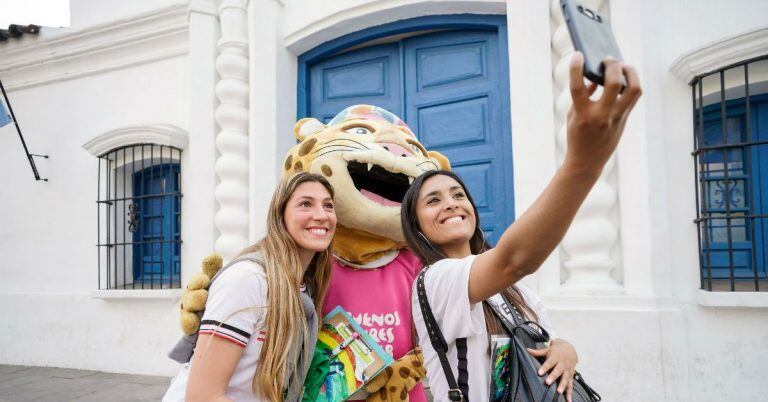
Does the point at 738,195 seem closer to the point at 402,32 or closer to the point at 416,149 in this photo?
the point at 416,149

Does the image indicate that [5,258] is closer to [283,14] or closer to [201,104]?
[201,104]

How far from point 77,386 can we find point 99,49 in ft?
11.6

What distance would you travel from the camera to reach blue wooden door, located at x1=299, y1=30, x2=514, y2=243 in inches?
156

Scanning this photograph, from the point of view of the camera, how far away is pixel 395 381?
188 centimetres

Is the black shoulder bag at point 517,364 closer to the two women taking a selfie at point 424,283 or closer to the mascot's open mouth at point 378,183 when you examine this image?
the two women taking a selfie at point 424,283

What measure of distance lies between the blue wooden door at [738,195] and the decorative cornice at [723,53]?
45 cm

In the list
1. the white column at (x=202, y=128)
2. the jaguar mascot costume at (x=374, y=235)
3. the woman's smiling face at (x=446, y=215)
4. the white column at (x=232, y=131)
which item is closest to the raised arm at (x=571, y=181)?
the woman's smiling face at (x=446, y=215)

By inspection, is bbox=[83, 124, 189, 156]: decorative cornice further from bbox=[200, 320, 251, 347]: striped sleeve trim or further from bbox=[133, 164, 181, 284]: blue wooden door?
bbox=[200, 320, 251, 347]: striped sleeve trim

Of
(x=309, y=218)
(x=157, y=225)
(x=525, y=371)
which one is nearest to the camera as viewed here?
(x=525, y=371)

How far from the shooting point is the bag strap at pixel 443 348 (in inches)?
52.2

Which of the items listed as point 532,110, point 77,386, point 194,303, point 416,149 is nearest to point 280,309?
point 194,303

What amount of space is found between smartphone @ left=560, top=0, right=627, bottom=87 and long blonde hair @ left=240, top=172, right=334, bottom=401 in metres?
1.15

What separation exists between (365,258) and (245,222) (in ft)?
8.89

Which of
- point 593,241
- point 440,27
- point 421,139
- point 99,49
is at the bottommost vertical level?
point 593,241
